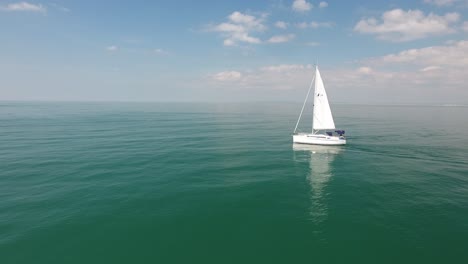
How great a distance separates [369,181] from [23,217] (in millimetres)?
50835

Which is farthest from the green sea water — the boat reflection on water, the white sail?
the white sail

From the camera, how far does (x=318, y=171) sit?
154ft

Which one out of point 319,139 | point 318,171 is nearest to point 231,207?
point 318,171

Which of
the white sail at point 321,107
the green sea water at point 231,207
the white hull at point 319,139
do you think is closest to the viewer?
the green sea water at point 231,207

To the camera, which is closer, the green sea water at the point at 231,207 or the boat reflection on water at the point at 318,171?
the green sea water at the point at 231,207

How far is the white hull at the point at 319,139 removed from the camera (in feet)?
220

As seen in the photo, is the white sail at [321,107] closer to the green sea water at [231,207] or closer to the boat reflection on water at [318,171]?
the boat reflection on water at [318,171]

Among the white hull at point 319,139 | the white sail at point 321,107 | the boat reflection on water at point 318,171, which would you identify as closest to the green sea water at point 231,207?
the boat reflection on water at point 318,171

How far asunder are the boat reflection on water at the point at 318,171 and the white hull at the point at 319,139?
1.19m

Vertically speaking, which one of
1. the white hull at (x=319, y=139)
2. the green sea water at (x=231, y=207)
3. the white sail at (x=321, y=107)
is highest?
the white sail at (x=321, y=107)

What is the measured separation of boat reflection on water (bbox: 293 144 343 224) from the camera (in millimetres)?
30797

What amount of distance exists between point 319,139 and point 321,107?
933 cm

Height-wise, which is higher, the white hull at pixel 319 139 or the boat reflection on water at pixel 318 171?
the white hull at pixel 319 139

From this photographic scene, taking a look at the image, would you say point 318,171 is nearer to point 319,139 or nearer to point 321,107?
point 319,139
